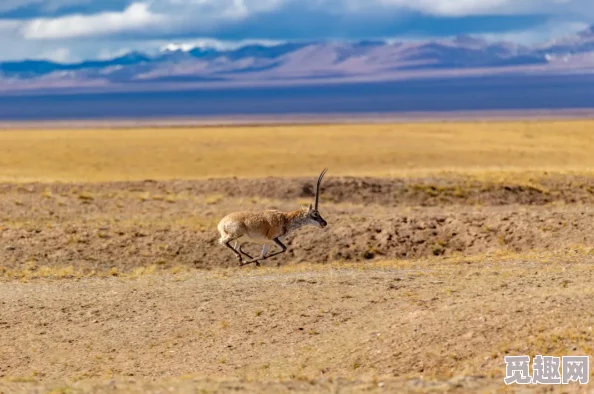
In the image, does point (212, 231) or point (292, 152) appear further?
point (292, 152)

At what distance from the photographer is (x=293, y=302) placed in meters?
14.2

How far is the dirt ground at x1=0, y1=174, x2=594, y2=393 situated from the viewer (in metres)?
11.3

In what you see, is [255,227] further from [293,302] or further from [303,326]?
[303,326]

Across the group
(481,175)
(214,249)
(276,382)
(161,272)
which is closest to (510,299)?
(276,382)

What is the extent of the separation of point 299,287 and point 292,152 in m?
37.2

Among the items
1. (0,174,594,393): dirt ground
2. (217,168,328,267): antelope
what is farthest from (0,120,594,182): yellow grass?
(217,168,328,267): antelope

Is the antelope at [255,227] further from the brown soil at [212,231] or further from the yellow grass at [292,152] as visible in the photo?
the yellow grass at [292,152]

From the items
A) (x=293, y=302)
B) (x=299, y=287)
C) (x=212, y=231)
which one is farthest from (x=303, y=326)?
(x=212, y=231)

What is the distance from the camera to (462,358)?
11305 millimetres

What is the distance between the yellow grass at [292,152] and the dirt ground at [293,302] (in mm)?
15853

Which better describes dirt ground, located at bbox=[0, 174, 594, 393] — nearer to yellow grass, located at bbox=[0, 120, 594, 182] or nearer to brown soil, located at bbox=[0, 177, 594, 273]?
brown soil, located at bbox=[0, 177, 594, 273]

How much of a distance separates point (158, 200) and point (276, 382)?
18451mm

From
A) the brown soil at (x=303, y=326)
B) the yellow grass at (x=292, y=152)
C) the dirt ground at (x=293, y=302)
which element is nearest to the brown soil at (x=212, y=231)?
the dirt ground at (x=293, y=302)

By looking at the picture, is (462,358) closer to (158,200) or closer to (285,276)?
(285,276)
